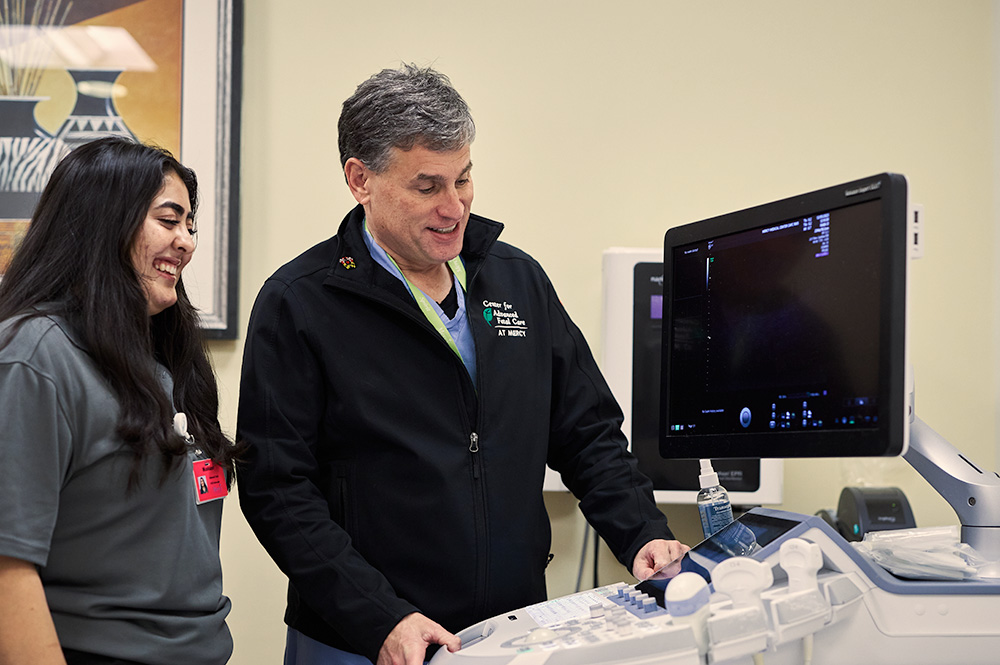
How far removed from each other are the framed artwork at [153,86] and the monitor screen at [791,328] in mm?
1397

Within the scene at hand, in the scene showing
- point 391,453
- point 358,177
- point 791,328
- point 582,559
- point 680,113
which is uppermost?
point 680,113

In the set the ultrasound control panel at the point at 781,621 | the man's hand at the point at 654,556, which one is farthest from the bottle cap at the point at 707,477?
the ultrasound control panel at the point at 781,621

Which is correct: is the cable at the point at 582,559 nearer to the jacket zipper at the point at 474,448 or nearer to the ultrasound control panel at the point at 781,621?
the jacket zipper at the point at 474,448

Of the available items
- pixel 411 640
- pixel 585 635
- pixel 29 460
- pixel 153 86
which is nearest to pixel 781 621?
pixel 585 635

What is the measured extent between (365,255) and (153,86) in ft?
3.94

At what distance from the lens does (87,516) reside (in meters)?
1.09

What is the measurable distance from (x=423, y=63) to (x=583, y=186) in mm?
547

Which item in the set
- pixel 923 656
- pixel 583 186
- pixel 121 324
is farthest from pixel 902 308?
pixel 583 186

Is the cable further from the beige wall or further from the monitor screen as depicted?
the monitor screen

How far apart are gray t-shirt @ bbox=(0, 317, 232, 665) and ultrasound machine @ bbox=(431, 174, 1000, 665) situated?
0.37m

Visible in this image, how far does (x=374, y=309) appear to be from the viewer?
1437 mm

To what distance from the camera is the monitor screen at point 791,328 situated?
3.22 ft

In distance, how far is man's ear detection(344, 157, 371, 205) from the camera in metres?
1.47

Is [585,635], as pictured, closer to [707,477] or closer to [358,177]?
[707,477]
